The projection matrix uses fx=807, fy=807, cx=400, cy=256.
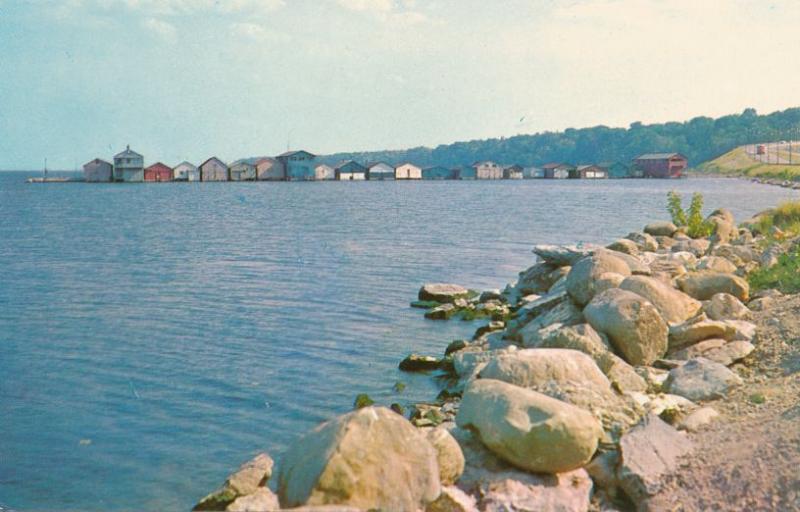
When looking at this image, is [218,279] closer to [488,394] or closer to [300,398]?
[300,398]

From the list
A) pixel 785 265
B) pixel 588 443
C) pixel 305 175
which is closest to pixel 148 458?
pixel 588 443

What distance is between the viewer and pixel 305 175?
17275cm

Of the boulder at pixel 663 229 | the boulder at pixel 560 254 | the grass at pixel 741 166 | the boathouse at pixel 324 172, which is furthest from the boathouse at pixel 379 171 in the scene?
the boulder at pixel 560 254

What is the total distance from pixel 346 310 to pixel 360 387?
721 centimetres

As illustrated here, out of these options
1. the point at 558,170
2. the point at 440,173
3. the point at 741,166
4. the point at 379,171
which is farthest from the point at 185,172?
the point at 741,166

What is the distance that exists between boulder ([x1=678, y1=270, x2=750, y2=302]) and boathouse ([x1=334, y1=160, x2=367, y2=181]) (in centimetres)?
16350

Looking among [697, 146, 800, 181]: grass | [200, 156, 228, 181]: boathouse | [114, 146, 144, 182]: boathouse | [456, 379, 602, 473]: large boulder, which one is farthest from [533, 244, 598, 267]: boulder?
[200, 156, 228, 181]: boathouse

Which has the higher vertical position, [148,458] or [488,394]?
[488,394]

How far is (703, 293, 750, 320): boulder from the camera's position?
13.2m

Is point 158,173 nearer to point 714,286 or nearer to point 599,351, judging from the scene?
A: point 714,286

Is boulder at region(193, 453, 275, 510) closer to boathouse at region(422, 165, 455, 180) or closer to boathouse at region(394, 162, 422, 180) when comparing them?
boathouse at region(394, 162, 422, 180)

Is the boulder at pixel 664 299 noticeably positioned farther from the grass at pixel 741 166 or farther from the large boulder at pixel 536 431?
the grass at pixel 741 166

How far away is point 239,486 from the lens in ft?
27.9

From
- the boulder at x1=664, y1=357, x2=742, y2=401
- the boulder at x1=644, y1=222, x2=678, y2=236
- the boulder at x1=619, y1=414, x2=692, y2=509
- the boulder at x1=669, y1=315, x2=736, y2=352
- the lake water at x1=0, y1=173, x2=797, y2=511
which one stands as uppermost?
the boulder at x1=644, y1=222, x2=678, y2=236
